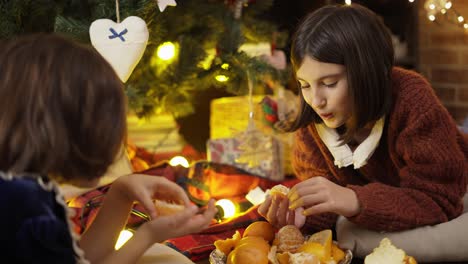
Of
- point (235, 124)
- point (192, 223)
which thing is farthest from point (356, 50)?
point (235, 124)

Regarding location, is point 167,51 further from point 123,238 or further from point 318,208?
point 318,208

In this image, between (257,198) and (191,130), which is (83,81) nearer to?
(257,198)

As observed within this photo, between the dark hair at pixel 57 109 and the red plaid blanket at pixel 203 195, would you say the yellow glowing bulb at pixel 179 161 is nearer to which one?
the red plaid blanket at pixel 203 195

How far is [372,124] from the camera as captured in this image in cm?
135

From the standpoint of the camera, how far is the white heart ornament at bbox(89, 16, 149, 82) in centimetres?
141

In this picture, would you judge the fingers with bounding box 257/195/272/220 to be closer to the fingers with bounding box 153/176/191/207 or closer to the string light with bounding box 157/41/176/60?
the fingers with bounding box 153/176/191/207

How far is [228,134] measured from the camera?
2.05 meters

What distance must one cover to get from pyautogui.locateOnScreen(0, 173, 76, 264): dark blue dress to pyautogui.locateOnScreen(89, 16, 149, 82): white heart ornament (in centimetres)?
58

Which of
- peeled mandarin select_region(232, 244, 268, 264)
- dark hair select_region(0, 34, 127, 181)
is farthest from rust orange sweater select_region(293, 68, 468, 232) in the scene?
dark hair select_region(0, 34, 127, 181)

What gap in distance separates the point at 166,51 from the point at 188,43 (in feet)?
0.27

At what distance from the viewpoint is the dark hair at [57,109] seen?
0.88 meters

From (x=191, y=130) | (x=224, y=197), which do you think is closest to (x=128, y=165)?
(x=224, y=197)

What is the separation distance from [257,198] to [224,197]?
0.45 feet

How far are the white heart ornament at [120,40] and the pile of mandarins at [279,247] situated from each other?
451 millimetres
